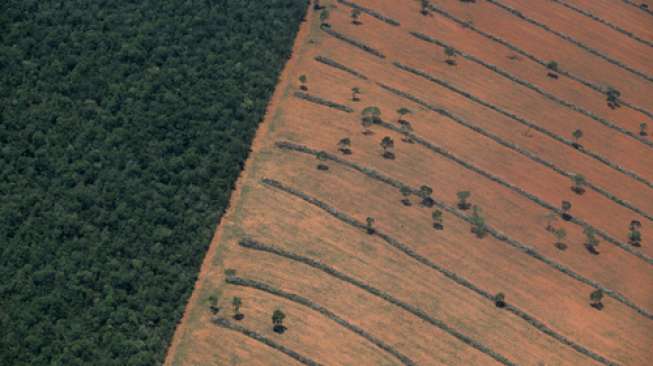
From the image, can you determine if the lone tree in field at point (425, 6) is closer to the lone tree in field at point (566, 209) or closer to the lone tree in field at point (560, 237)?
the lone tree in field at point (566, 209)

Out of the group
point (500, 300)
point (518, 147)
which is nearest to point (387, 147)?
point (518, 147)

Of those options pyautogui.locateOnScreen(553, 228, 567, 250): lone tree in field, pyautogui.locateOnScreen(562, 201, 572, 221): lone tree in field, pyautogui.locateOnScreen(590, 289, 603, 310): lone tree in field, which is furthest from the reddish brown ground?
pyautogui.locateOnScreen(562, 201, 572, 221): lone tree in field

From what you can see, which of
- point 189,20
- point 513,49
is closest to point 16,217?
point 189,20

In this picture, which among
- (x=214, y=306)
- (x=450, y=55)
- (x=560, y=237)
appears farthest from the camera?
(x=450, y=55)

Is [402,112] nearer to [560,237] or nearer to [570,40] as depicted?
[560,237]

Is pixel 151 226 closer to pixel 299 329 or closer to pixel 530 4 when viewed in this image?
pixel 299 329

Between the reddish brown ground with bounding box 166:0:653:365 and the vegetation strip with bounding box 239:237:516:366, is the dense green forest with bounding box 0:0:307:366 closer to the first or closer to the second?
the reddish brown ground with bounding box 166:0:653:365
